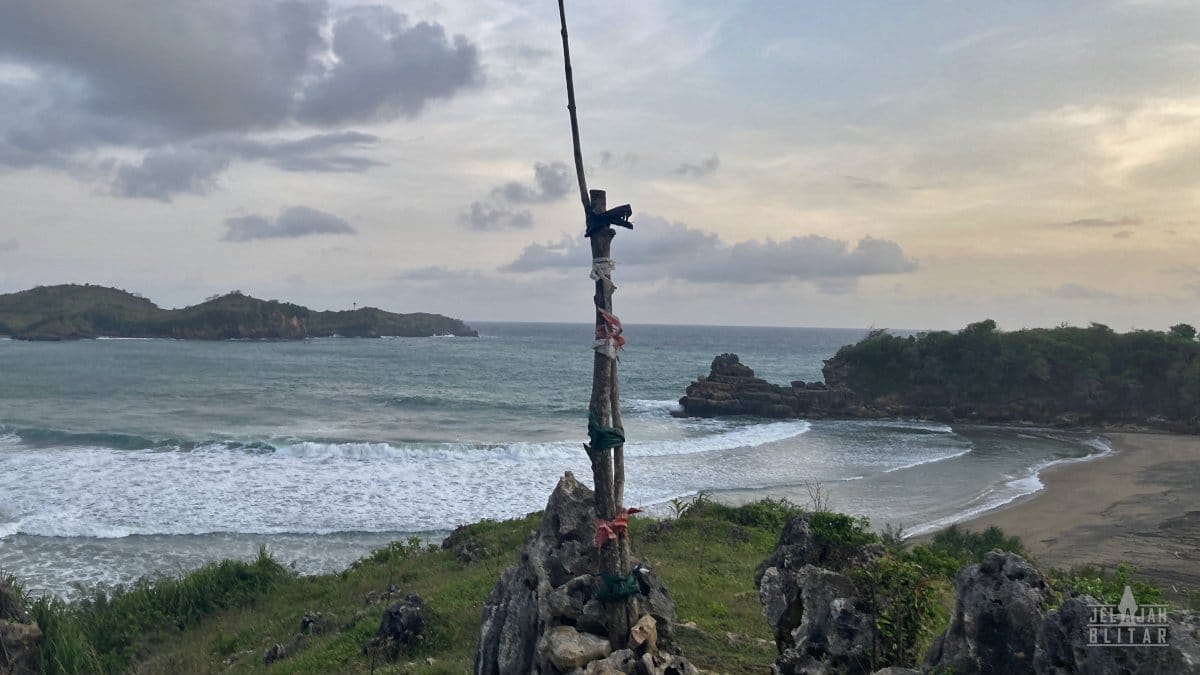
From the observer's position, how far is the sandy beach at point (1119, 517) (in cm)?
1546

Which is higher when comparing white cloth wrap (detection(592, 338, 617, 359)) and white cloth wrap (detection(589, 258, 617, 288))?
white cloth wrap (detection(589, 258, 617, 288))

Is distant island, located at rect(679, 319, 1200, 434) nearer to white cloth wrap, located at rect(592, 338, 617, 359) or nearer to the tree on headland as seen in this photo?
the tree on headland

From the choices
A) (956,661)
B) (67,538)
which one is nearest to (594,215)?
(956,661)

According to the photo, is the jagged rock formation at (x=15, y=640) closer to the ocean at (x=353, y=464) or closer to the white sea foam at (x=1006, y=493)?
the ocean at (x=353, y=464)

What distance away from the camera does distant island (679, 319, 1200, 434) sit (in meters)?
43.6

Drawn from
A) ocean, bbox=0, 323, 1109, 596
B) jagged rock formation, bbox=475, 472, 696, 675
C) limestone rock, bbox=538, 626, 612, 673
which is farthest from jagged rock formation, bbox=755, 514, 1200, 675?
ocean, bbox=0, 323, 1109, 596

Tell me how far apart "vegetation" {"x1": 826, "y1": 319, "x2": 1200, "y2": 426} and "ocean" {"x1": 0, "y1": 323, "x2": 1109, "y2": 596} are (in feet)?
17.1

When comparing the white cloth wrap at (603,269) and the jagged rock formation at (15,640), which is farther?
the jagged rock formation at (15,640)

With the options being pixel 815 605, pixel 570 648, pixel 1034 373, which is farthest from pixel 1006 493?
pixel 1034 373

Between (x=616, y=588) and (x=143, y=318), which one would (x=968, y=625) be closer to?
(x=616, y=588)

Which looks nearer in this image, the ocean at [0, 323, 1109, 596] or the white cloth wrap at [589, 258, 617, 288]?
the white cloth wrap at [589, 258, 617, 288]
